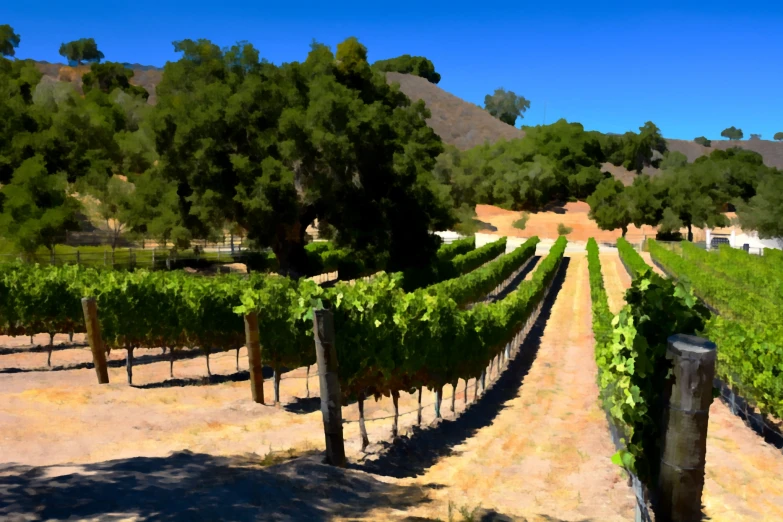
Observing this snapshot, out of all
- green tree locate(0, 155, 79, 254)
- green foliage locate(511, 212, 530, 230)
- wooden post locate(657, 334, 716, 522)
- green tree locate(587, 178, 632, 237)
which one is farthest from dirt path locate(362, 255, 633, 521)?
green foliage locate(511, 212, 530, 230)

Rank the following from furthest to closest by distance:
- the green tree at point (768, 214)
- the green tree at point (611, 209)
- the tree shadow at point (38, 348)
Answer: the green tree at point (611, 209) → the green tree at point (768, 214) → the tree shadow at point (38, 348)

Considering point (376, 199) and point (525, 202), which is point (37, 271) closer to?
point (376, 199)

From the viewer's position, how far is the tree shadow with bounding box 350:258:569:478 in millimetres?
9352

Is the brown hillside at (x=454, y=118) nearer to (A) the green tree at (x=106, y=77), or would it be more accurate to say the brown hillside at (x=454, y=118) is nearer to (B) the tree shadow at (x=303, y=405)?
(A) the green tree at (x=106, y=77)

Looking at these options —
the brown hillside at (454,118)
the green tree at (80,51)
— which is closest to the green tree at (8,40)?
the green tree at (80,51)

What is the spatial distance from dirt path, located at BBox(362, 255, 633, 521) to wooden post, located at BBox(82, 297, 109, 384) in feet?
27.9

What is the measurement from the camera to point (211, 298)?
50.1 ft

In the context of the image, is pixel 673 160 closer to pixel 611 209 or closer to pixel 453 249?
pixel 611 209

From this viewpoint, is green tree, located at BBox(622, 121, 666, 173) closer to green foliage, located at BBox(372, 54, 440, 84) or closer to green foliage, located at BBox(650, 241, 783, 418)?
green foliage, located at BBox(372, 54, 440, 84)

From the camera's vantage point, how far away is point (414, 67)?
198 meters

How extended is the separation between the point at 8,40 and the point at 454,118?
362 feet

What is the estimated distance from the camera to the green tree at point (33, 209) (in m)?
34.3

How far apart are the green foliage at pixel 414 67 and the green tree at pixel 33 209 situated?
554ft

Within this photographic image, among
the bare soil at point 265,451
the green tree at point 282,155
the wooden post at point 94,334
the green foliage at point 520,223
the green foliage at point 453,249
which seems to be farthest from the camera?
the green foliage at point 520,223
